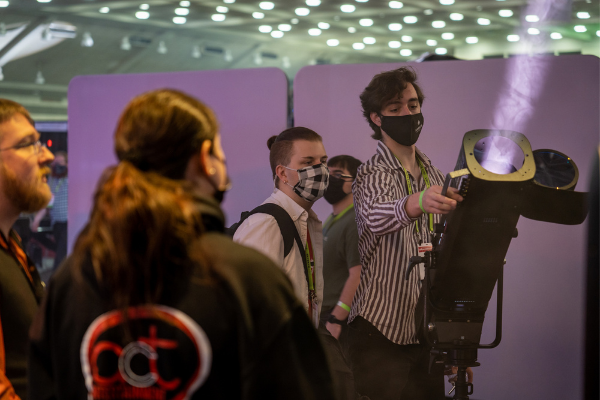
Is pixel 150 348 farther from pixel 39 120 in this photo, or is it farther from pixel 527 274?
pixel 39 120

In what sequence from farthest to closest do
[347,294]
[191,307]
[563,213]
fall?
[347,294] < [563,213] < [191,307]

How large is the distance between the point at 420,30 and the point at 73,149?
2.99 m

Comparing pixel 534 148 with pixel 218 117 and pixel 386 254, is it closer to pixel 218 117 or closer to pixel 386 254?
pixel 386 254

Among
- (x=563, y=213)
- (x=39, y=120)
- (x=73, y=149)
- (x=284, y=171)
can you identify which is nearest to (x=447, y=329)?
(x=563, y=213)

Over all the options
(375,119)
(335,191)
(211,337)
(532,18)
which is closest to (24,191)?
(211,337)

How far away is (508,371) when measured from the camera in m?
3.05

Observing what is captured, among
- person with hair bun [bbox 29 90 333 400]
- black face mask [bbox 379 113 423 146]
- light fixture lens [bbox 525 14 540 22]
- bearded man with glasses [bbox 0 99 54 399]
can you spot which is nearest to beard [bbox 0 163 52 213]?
bearded man with glasses [bbox 0 99 54 399]

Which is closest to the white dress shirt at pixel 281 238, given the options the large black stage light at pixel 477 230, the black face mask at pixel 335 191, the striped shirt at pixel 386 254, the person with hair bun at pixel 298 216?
the person with hair bun at pixel 298 216

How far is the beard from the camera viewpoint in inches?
61.4

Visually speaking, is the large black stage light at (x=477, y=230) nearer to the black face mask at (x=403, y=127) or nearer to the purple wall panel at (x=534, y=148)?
the black face mask at (x=403, y=127)

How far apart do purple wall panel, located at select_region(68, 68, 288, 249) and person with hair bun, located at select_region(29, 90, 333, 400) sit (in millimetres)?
2437

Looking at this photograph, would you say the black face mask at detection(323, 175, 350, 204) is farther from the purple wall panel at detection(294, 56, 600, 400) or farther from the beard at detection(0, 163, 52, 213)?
the beard at detection(0, 163, 52, 213)

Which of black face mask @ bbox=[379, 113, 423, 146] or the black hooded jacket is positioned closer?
the black hooded jacket

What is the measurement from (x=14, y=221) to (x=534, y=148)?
8.22 ft
